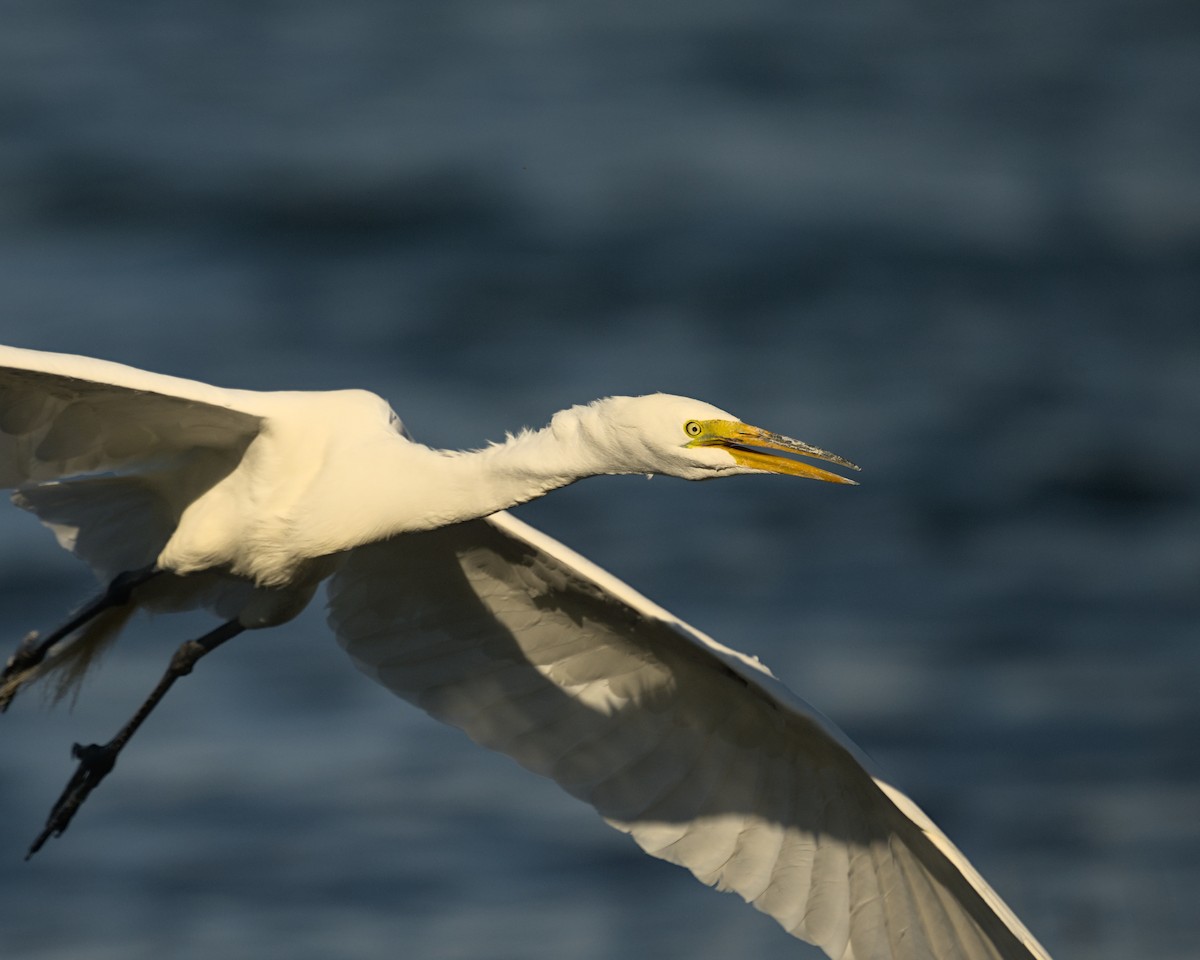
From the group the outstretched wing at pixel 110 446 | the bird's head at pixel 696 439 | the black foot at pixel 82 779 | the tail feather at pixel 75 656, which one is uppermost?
the bird's head at pixel 696 439

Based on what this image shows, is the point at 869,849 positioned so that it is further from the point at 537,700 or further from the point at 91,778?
the point at 91,778

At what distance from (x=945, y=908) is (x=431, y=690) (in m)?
2.53

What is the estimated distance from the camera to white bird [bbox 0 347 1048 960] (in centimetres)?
730

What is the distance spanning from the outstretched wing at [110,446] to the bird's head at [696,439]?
1.61 m

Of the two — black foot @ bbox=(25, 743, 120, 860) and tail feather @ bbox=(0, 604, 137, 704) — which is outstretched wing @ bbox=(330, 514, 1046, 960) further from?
black foot @ bbox=(25, 743, 120, 860)

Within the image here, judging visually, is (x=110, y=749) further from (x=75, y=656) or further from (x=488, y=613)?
(x=488, y=613)

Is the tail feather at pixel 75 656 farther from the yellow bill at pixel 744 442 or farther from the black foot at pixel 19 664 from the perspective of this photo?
the yellow bill at pixel 744 442

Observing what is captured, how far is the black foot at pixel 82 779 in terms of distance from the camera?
8.40 meters

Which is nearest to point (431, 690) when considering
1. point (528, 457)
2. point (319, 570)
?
point (319, 570)

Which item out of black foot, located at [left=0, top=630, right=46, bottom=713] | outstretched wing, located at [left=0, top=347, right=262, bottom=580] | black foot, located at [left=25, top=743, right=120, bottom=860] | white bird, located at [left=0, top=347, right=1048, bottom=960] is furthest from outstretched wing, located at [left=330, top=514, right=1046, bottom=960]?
black foot, located at [left=0, top=630, right=46, bottom=713]

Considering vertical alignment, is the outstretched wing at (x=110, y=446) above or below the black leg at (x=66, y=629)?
above

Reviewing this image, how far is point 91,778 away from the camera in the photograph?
845 cm

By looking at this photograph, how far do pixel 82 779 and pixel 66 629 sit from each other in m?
0.66

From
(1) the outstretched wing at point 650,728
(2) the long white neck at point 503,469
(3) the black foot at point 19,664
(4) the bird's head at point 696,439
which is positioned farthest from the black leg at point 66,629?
(4) the bird's head at point 696,439
